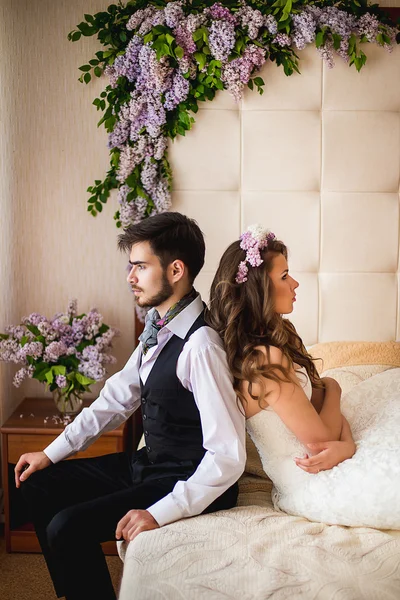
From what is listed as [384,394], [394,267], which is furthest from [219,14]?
[384,394]

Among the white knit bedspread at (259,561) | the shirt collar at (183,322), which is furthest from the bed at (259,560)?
the shirt collar at (183,322)

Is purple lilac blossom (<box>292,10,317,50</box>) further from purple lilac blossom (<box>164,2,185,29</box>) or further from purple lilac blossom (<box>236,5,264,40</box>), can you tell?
purple lilac blossom (<box>164,2,185,29</box>)

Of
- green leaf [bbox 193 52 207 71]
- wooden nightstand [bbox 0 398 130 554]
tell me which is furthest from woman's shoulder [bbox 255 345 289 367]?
green leaf [bbox 193 52 207 71]

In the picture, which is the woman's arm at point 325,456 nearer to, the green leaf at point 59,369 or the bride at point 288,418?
the bride at point 288,418

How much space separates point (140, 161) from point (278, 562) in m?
1.83

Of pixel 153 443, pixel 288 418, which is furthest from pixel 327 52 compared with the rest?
pixel 153 443

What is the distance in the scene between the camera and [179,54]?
2674 millimetres

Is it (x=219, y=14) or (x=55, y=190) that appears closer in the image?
(x=219, y=14)

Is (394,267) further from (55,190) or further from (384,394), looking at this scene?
(55,190)

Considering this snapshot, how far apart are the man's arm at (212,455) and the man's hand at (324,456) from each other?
174 millimetres

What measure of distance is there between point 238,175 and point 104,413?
1.27 metres

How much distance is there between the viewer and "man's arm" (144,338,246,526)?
5.62 ft

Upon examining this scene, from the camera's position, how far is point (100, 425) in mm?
2088

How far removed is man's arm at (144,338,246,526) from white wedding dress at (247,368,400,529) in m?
0.13
